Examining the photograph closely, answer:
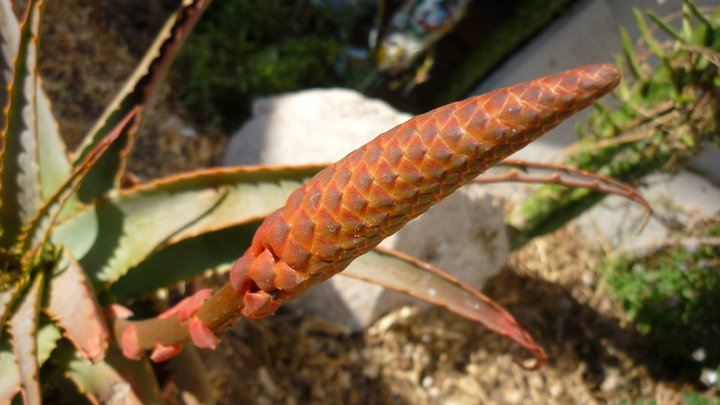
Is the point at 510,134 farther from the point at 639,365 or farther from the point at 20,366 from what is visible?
the point at 639,365

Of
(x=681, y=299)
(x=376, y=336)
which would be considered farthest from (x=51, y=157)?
(x=681, y=299)

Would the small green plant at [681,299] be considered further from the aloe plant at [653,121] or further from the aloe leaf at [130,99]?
the aloe leaf at [130,99]

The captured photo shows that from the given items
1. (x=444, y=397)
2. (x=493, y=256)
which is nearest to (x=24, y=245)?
(x=444, y=397)

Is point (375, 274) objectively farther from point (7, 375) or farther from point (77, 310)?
A: point (7, 375)

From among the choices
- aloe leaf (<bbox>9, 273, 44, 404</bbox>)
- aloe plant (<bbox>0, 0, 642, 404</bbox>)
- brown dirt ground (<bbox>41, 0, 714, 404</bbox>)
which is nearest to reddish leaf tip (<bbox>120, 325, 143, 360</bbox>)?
aloe plant (<bbox>0, 0, 642, 404</bbox>)

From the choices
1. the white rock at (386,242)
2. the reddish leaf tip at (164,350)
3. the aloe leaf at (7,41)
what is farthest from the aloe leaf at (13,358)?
the white rock at (386,242)

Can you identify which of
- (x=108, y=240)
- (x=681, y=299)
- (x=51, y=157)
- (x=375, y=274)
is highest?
(x=51, y=157)
